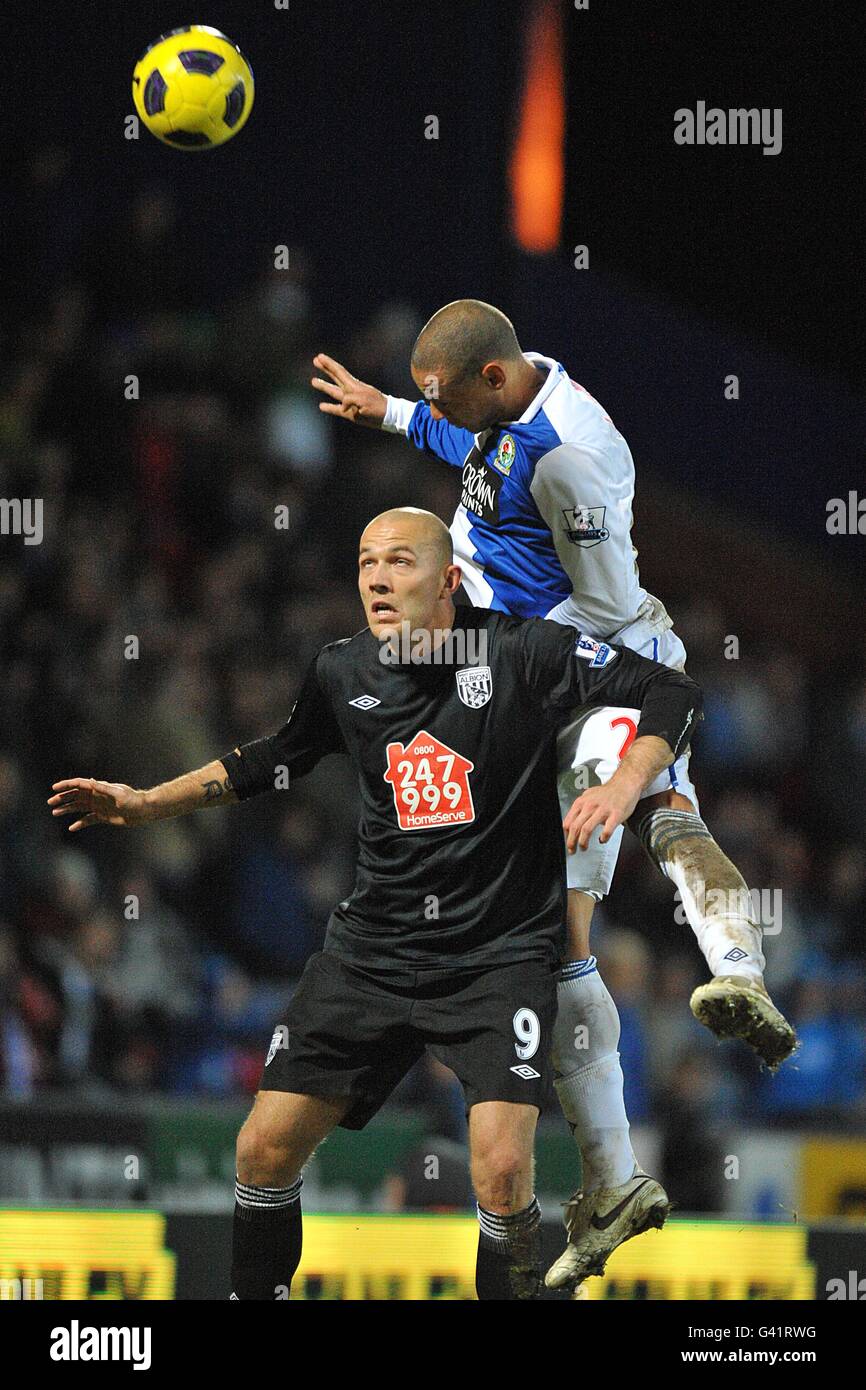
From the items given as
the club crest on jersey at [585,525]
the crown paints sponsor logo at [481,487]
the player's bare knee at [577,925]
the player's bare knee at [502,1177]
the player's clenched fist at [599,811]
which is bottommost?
the player's bare knee at [502,1177]

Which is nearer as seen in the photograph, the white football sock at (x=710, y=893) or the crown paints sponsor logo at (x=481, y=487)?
the white football sock at (x=710, y=893)

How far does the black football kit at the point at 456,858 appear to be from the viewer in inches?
209

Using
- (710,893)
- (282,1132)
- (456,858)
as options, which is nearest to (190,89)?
(456,858)

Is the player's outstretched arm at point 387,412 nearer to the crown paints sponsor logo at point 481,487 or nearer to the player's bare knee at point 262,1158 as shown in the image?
the crown paints sponsor logo at point 481,487

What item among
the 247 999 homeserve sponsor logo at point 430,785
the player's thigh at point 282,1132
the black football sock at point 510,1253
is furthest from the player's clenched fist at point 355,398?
the black football sock at point 510,1253

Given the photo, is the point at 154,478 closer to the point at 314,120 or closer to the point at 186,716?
the point at 186,716

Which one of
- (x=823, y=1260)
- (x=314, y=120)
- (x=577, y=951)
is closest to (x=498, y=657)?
(x=577, y=951)

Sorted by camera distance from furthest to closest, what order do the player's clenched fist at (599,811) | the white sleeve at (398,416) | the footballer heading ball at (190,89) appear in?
the white sleeve at (398,416) → the footballer heading ball at (190,89) → the player's clenched fist at (599,811)

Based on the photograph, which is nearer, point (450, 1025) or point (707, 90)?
point (450, 1025)

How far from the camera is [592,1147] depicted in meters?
5.73

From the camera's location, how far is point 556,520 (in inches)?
227

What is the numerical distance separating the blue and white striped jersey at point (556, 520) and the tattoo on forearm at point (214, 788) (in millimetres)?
1047

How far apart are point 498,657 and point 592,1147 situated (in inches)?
60.6
